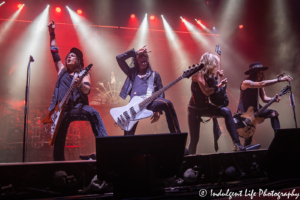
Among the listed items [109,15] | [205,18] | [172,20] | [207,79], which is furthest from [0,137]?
[205,18]

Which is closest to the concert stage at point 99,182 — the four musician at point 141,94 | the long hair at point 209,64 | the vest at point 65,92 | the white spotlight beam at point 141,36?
the four musician at point 141,94

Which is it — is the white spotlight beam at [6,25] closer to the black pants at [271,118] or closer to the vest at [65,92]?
the vest at [65,92]

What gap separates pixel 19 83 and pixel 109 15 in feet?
11.4

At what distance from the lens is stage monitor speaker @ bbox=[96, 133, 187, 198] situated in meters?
1.67

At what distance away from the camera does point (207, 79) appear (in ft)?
13.8

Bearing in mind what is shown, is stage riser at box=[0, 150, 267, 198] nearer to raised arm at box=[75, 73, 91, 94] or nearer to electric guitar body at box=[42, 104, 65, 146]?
electric guitar body at box=[42, 104, 65, 146]

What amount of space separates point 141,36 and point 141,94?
12.2 feet

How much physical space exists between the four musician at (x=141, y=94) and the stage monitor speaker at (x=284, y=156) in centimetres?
83

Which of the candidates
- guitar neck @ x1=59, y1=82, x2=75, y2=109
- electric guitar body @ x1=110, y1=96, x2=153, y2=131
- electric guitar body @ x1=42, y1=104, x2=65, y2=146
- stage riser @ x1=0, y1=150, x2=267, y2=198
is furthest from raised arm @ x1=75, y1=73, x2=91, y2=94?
stage riser @ x1=0, y1=150, x2=267, y2=198

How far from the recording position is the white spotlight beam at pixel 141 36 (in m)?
6.77

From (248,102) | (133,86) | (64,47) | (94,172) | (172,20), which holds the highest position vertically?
(172,20)

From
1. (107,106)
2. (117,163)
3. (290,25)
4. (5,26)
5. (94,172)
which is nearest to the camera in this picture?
(117,163)

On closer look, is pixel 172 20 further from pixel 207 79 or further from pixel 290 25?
pixel 290 25

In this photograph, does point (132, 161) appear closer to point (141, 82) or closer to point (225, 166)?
point (225, 166)
